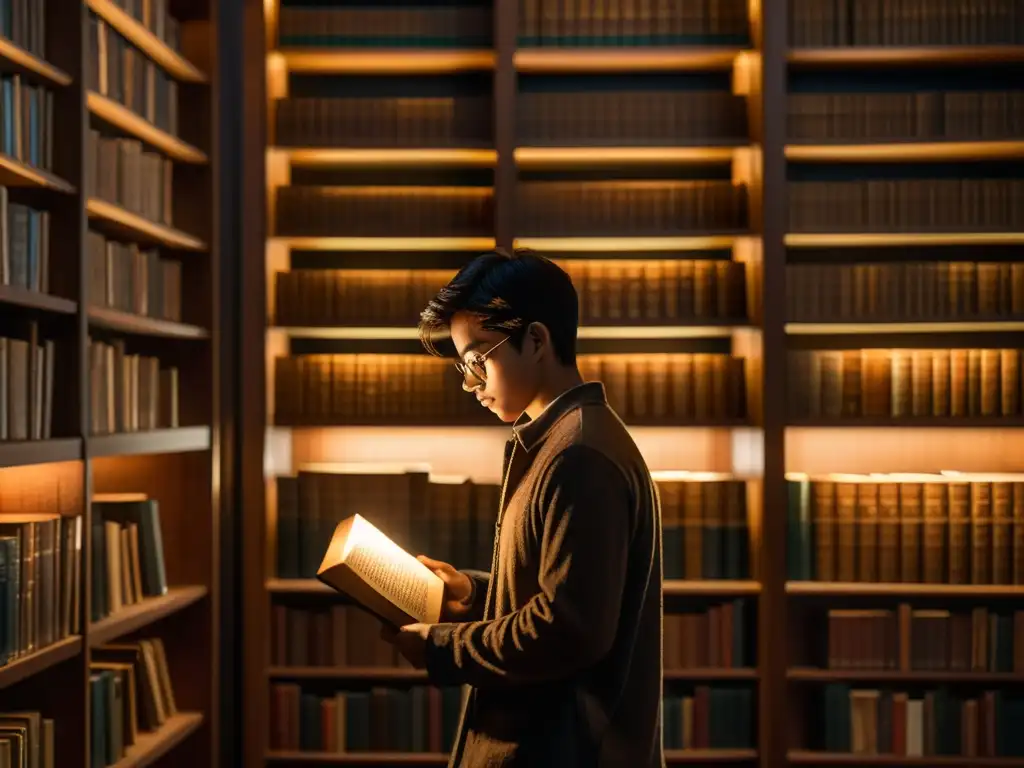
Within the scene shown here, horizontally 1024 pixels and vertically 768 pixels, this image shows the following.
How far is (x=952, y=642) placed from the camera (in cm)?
337

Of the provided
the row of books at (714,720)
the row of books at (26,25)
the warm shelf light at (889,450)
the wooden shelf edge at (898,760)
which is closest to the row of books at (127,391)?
the row of books at (26,25)

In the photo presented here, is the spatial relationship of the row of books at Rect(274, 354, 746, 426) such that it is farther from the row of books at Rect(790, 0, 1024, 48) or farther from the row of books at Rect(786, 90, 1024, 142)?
the row of books at Rect(790, 0, 1024, 48)

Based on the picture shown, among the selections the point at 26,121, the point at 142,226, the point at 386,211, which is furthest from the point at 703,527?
the point at 26,121

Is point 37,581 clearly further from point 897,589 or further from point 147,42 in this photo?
Result: point 897,589

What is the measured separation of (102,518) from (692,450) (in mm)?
1880

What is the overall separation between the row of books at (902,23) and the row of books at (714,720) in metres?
1.96

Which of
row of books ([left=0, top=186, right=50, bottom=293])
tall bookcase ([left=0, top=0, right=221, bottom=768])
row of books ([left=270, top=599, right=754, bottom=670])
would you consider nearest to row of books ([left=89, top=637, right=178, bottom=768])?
tall bookcase ([left=0, top=0, right=221, bottom=768])

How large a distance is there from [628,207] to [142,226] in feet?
4.62

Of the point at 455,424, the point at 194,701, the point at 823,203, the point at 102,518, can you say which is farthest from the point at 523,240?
the point at 194,701

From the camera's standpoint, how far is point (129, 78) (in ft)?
9.33

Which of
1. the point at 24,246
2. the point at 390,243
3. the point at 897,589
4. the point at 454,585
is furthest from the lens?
the point at 390,243

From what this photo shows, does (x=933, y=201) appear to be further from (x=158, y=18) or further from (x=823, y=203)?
(x=158, y=18)

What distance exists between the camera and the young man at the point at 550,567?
56.9 inches

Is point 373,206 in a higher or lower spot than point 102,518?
higher
